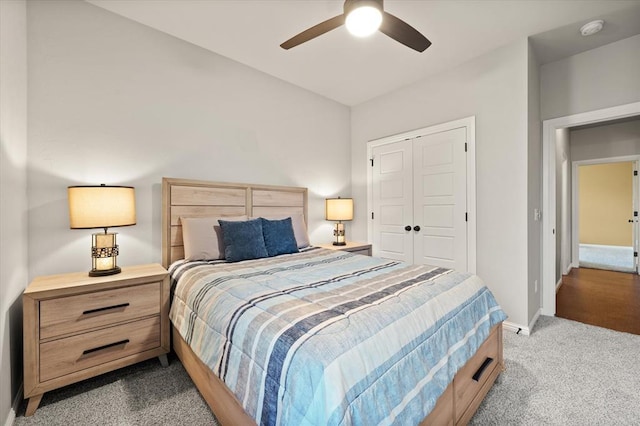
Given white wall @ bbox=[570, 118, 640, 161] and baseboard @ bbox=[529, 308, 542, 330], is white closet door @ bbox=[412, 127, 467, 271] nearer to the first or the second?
baseboard @ bbox=[529, 308, 542, 330]

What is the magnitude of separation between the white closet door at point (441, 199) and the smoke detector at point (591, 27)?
4.05 ft

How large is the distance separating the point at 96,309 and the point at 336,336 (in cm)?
174

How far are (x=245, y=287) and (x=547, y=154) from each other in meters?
3.48

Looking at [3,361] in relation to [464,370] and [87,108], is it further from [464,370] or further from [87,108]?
[464,370]

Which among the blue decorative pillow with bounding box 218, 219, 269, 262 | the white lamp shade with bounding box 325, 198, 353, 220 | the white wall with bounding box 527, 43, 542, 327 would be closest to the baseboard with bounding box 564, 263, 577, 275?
the white wall with bounding box 527, 43, 542, 327

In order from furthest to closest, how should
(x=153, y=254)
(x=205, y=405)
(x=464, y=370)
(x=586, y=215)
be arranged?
(x=586, y=215) → (x=153, y=254) → (x=205, y=405) → (x=464, y=370)

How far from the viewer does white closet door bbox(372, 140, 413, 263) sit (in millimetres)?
3639

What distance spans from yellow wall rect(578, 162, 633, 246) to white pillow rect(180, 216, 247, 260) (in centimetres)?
895

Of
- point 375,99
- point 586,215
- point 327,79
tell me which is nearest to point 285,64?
point 327,79

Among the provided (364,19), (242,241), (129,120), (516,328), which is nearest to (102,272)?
(242,241)

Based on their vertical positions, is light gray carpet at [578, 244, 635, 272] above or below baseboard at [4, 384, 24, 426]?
above

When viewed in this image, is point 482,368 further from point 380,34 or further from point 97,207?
point 380,34

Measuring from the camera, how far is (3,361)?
1.50 metres

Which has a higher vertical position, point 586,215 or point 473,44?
point 473,44
